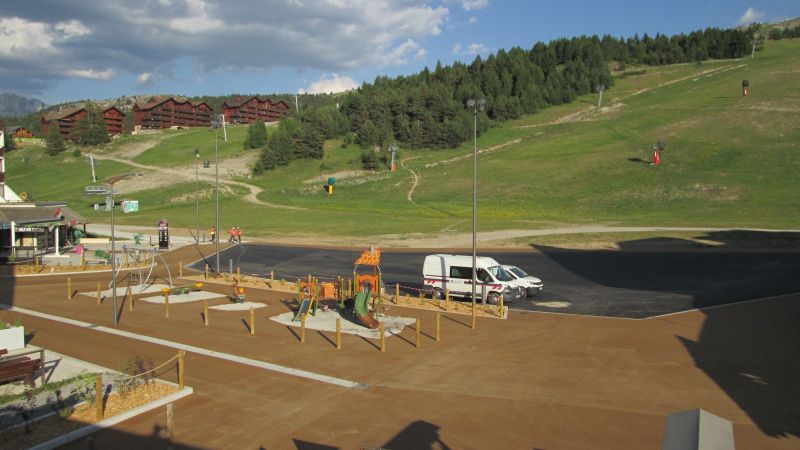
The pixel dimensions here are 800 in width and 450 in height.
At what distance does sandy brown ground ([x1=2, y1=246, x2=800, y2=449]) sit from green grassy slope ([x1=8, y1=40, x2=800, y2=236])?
3730cm

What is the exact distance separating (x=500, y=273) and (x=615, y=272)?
11.5 meters

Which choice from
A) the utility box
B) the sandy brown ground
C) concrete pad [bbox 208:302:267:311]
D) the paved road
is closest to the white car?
the paved road

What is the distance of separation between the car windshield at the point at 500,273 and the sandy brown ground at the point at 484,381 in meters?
3.81

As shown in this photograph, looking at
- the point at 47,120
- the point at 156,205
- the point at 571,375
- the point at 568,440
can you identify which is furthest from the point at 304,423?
the point at 47,120

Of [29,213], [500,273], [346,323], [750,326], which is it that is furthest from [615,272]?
[29,213]

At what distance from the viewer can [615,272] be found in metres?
36.5

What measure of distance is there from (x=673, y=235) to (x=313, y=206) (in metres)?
51.2

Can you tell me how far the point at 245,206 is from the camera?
87.2 meters

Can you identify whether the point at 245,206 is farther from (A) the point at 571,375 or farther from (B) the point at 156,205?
(A) the point at 571,375

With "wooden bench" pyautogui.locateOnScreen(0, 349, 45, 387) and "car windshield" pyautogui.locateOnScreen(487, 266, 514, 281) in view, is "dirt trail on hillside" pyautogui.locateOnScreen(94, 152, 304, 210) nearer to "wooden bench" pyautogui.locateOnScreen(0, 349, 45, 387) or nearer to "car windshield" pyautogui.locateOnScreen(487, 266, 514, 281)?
"car windshield" pyautogui.locateOnScreen(487, 266, 514, 281)

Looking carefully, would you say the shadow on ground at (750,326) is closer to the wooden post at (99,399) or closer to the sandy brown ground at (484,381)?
the sandy brown ground at (484,381)

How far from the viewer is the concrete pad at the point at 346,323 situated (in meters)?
22.4

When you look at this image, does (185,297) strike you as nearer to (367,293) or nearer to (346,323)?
→ (346,323)

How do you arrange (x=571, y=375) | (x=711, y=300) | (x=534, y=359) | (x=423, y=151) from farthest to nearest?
(x=423, y=151) → (x=711, y=300) → (x=534, y=359) → (x=571, y=375)
